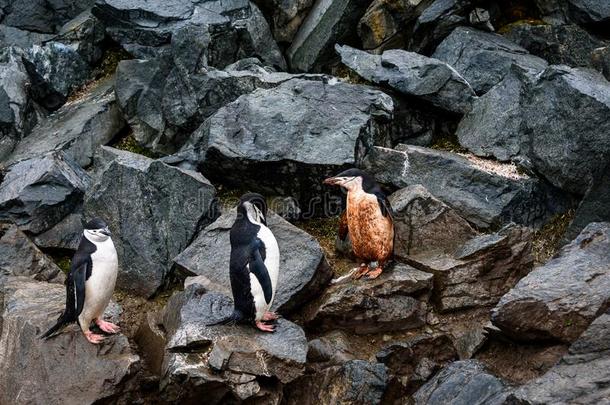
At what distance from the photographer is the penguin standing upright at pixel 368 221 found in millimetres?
10094

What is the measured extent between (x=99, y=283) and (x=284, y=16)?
20.0 ft

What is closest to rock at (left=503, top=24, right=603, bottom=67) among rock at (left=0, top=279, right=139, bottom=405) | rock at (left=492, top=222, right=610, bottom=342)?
rock at (left=492, top=222, right=610, bottom=342)

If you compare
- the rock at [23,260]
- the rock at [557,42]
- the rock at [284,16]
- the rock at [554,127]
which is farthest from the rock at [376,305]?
the rock at [284,16]

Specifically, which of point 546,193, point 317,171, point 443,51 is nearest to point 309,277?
point 317,171

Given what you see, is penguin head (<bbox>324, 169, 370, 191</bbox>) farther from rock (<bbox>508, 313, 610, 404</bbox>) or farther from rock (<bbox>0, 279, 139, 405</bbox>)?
rock (<bbox>508, 313, 610, 404</bbox>)

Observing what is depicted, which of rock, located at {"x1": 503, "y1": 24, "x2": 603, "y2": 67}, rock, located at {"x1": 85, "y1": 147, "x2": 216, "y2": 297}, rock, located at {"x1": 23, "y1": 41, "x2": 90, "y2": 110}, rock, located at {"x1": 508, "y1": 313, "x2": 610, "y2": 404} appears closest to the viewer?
rock, located at {"x1": 508, "y1": 313, "x2": 610, "y2": 404}

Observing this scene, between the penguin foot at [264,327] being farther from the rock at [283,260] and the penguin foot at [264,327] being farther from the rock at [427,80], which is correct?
the rock at [427,80]

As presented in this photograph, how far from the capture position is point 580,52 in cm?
1332

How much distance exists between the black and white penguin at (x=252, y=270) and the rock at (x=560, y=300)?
2.07 meters

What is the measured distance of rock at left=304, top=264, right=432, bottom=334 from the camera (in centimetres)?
984

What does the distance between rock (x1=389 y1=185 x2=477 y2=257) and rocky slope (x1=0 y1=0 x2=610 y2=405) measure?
2 cm

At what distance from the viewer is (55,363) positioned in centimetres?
909

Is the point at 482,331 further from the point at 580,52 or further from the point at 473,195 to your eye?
the point at 580,52

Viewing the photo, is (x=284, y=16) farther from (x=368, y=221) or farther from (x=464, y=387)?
(x=464, y=387)
